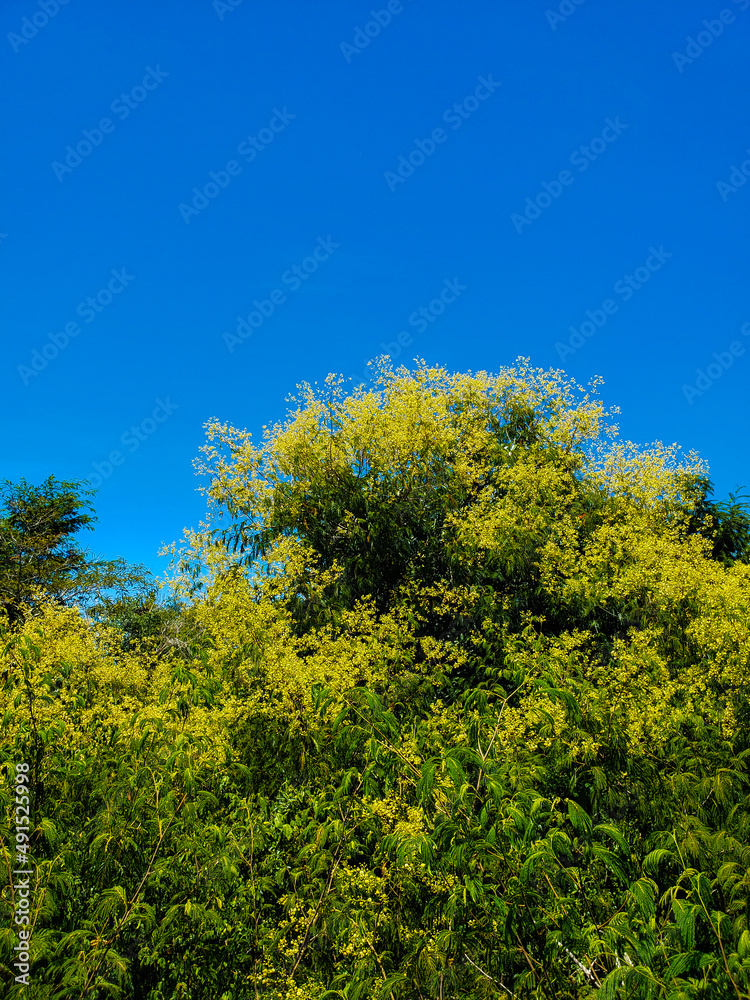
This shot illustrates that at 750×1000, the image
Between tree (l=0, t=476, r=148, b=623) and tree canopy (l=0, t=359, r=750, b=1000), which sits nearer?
tree canopy (l=0, t=359, r=750, b=1000)

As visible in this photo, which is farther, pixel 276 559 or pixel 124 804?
pixel 276 559

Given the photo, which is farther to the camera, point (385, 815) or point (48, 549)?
point (48, 549)

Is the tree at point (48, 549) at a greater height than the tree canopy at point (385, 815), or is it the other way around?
the tree at point (48, 549)

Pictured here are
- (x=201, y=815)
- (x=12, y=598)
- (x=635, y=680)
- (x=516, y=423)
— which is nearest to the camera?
(x=201, y=815)

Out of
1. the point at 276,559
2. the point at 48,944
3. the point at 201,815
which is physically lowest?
the point at 48,944

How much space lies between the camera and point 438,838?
12.5 feet

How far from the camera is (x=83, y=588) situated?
27609 millimetres

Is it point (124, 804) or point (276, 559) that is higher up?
point (276, 559)

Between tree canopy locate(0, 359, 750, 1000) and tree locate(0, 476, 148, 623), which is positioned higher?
tree locate(0, 476, 148, 623)

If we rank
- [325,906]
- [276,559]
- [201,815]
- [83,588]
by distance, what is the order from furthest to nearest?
[83,588]
[276,559]
[201,815]
[325,906]

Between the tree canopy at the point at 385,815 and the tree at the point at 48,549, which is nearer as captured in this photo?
the tree canopy at the point at 385,815

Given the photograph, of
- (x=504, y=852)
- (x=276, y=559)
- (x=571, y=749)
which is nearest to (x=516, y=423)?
(x=276, y=559)

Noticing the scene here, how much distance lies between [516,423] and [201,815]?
11.9 metres

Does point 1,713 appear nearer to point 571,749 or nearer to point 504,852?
point 504,852
